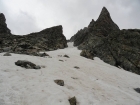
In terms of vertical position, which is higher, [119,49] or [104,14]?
[104,14]

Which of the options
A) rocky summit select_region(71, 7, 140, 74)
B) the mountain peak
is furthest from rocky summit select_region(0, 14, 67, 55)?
the mountain peak

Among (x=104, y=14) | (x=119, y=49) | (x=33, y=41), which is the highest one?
(x=104, y=14)

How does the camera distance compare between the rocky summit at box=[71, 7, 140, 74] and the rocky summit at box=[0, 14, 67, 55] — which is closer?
the rocky summit at box=[71, 7, 140, 74]

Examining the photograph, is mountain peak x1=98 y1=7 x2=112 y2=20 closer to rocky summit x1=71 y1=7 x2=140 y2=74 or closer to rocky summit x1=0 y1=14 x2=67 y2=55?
rocky summit x1=71 y1=7 x2=140 y2=74

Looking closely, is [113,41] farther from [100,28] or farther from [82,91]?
[82,91]

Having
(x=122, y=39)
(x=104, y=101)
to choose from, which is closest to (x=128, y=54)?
(x=122, y=39)

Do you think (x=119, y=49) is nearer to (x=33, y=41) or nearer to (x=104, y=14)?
(x=104, y=14)

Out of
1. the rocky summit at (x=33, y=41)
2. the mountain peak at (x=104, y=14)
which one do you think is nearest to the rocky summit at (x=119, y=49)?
the mountain peak at (x=104, y=14)

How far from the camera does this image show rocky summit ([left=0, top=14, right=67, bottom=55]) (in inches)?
1582

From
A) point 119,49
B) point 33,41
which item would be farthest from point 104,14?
point 33,41

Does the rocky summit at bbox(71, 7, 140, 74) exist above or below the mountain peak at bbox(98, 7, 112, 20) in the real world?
below

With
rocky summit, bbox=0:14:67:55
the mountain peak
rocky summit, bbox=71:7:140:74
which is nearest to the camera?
rocky summit, bbox=71:7:140:74

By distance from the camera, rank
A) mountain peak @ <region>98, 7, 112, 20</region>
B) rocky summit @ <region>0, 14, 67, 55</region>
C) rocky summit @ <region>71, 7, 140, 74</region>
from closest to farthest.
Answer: rocky summit @ <region>71, 7, 140, 74</region> → rocky summit @ <region>0, 14, 67, 55</region> → mountain peak @ <region>98, 7, 112, 20</region>

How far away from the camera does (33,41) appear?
149ft
